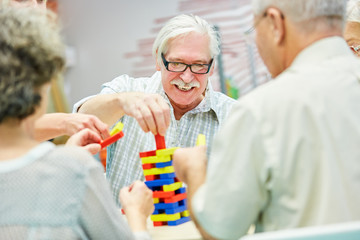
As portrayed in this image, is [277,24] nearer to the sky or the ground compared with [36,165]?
nearer to the sky

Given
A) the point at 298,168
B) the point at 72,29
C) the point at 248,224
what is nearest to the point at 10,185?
the point at 248,224

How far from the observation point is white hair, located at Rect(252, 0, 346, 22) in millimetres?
1290

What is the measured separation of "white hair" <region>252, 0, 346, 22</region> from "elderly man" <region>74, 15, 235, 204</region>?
1284 millimetres

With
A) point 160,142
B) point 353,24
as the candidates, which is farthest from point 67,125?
point 353,24

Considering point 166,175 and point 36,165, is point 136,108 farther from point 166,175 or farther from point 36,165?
point 36,165

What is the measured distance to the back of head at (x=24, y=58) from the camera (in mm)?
1136

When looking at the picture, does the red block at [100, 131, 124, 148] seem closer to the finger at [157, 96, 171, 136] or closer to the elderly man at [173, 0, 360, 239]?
the finger at [157, 96, 171, 136]

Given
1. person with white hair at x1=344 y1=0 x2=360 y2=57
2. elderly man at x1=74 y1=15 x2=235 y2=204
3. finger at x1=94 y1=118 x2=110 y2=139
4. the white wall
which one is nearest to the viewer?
finger at x1=94 y1=118 x2=110 y2=139

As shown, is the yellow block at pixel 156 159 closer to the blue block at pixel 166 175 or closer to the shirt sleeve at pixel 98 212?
the blue block at pixel 166 175

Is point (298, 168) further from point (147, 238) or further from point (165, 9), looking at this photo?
point (165, 9)

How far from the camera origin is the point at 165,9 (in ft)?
21.5

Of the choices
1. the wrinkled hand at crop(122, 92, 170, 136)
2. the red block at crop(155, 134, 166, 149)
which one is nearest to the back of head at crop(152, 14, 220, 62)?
the wrinkled hand at crop(122, 92, 170, 136)

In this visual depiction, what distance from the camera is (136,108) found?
2143 mm

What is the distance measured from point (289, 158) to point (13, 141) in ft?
2.41
